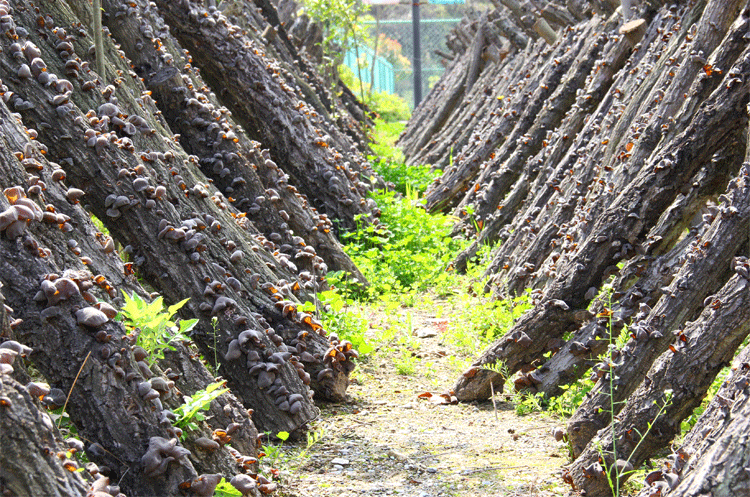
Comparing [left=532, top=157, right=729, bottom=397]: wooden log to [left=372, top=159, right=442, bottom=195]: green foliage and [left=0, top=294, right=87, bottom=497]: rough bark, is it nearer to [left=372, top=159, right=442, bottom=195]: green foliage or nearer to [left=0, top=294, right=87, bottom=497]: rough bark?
[left=0, top=294, right=87, bottom=497]: rough bark

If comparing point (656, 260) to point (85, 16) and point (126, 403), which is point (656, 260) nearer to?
point (126, 403)

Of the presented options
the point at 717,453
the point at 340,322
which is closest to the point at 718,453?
the point at 717,453

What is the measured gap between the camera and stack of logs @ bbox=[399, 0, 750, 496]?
2.61 m

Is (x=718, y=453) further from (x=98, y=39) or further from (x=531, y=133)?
(x=531, y=133)

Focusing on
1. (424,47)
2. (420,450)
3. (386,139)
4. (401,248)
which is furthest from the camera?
(424,47)

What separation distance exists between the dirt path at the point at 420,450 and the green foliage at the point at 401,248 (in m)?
1.83

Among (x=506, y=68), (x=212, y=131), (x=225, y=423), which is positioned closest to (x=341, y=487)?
(x=225, y=423)

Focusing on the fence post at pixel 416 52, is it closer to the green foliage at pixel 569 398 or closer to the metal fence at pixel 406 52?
the metal fence at pixel 406 52

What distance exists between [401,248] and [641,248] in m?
3.36

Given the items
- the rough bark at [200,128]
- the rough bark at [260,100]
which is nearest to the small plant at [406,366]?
the rough bark at [200,128]

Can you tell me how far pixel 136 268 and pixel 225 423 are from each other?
0.99 meters

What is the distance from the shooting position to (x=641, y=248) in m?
3.43

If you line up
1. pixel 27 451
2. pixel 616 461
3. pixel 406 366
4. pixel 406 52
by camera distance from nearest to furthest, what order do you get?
pixel 27 451, pixel 616 461, pixel 406 366, pixel 406 52

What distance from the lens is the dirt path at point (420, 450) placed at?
2848 mm
